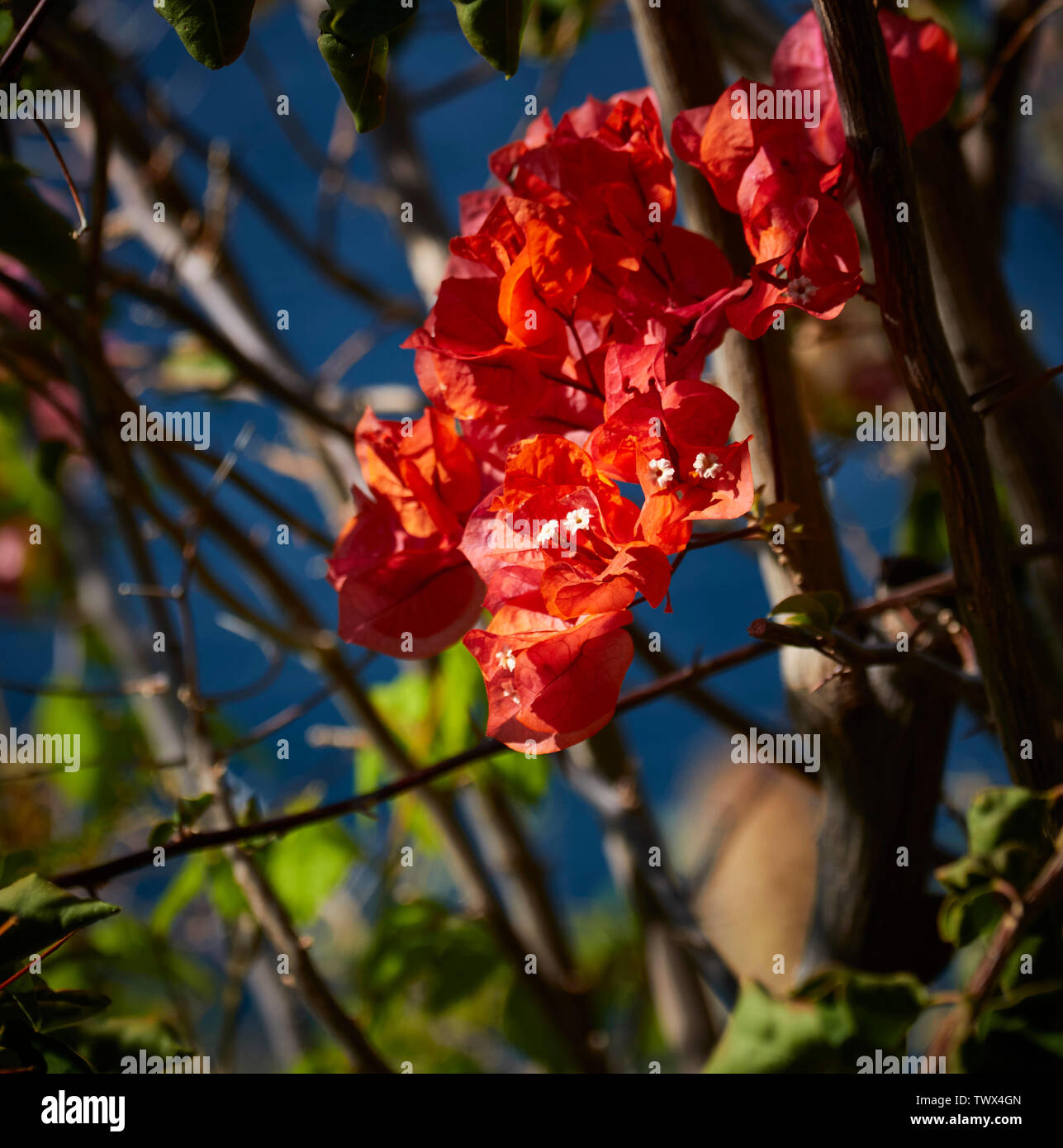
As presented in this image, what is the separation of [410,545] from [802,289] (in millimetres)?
122

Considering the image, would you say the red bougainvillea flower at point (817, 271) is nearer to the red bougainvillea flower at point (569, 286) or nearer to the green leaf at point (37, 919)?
the red bougainvillea flower at point (569, 286)

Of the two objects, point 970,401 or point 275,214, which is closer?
point 970,401

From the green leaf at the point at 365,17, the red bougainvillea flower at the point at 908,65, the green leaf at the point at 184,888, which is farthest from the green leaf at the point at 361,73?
the green leaf at the point at 184,888

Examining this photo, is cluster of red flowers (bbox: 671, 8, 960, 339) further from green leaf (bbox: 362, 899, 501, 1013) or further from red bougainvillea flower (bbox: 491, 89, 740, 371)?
green leaf (bbox: 362, 899, 501, 1013)

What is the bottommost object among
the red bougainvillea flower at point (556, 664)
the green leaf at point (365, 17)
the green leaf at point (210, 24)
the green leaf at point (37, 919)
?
the green leaf at point (37, 919)

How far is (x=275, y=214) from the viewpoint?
73 cm

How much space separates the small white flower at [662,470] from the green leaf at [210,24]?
142 mm

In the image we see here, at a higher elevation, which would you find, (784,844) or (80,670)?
(80,670)

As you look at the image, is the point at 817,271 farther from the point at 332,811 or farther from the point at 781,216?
the point at 332,811

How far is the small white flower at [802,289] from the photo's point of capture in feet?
0.71

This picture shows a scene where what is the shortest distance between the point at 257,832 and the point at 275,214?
581mm

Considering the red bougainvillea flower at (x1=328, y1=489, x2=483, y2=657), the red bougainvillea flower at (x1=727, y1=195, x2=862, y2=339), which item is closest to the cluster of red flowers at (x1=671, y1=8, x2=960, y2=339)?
the red bougainvillea flower at (x1=727, y1=195, x2=862, y2=339)
